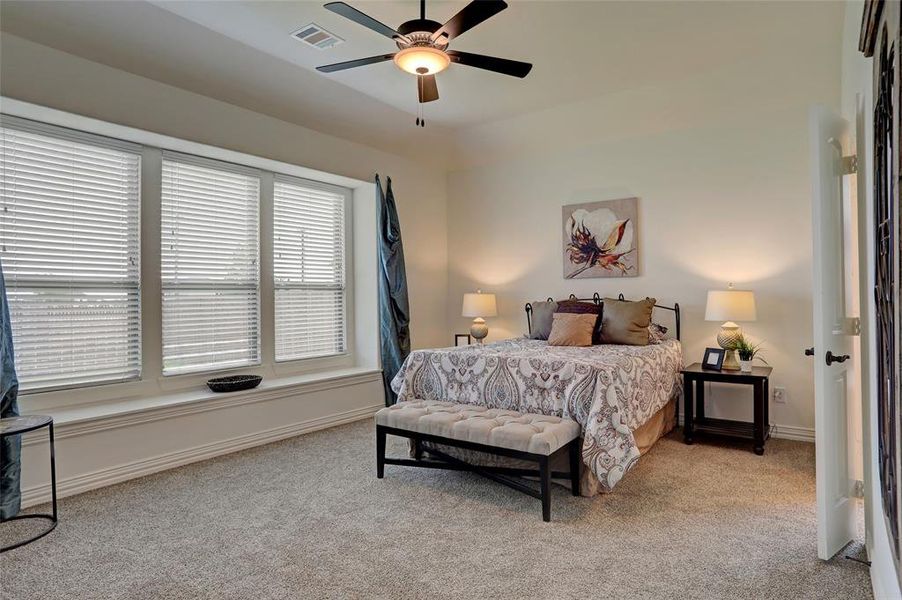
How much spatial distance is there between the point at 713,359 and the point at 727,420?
62 centimetres

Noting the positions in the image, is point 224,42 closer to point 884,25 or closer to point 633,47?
point 633,47

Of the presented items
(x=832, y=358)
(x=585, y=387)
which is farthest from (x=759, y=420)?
(x=832, y=358)

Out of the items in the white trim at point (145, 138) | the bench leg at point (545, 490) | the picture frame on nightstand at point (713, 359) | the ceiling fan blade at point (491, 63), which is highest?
the ceiling fan blade at point (491, 63)

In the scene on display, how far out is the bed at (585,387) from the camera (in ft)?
9.57

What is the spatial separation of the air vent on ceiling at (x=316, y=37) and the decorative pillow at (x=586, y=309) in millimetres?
2922

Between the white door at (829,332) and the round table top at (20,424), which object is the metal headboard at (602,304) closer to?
the white door at (829,332)

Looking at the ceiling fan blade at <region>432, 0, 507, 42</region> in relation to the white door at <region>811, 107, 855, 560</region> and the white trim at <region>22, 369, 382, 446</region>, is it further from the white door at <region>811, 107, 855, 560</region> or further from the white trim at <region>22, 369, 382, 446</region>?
the white trim at <region>22, 369, 382, 446</region>

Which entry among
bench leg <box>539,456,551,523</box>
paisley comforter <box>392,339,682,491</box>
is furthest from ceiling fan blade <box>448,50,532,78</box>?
bench leg <box>539,456,551,523</box>

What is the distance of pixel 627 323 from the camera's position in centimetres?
440

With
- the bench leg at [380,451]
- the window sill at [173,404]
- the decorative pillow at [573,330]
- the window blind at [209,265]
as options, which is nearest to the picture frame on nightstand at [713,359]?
the decorative pillow at [573,330]

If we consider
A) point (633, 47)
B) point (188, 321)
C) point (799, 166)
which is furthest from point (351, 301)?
point (799, 166)

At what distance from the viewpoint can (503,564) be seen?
2275mm

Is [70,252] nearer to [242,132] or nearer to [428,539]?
[242,132]

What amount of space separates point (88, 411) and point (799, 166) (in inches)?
223
